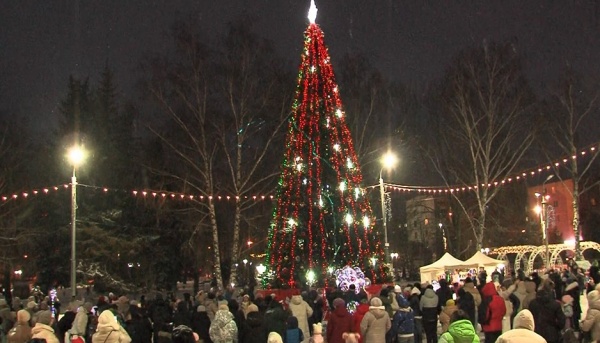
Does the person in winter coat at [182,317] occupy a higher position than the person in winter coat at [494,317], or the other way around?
the person in winter coat at [182,317]

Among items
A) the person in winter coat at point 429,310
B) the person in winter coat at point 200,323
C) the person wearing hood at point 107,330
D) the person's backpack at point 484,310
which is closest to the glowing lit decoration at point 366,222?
the person in winter coat at point 429,310

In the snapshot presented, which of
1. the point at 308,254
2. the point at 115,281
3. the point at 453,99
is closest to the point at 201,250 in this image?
the point at 115,281

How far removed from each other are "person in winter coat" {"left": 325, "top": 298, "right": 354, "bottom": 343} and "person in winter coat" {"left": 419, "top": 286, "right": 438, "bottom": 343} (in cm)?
412

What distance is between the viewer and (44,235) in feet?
119

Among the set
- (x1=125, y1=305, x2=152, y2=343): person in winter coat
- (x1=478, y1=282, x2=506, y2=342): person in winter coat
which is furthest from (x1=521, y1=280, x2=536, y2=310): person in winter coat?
(x1=125, y1=305, x2=152, y2=343): person in winter coat

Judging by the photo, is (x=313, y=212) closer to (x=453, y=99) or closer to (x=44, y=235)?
(x=453, y=99)

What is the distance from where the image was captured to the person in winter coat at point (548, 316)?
36.3 ft

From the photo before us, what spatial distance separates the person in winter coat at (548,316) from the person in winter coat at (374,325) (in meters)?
2.53

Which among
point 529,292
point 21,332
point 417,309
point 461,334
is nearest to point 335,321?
point 529,292

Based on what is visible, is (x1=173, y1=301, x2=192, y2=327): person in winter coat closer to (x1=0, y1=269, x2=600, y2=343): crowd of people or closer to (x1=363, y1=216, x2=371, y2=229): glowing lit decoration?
(x1=0, y1=269, x2=600, y2=343): crowd of people

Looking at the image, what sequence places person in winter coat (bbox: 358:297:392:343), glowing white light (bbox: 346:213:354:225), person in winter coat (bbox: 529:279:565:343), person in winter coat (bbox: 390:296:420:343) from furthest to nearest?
1. glowing white light (bbox: 346:213:354:225)
2. person in winter coat (bbox: 390:296:420:343)
3. person in winter coat (bbox: 529:279:565:343)
4. person in winter coat (bbox: 358:297:392:343)

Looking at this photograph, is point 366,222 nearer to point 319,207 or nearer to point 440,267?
point 319,207

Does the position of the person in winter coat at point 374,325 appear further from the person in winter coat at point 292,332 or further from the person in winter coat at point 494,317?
the person in winter coat at point 494,317

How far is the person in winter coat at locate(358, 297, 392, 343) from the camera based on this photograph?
10727 millimetres
